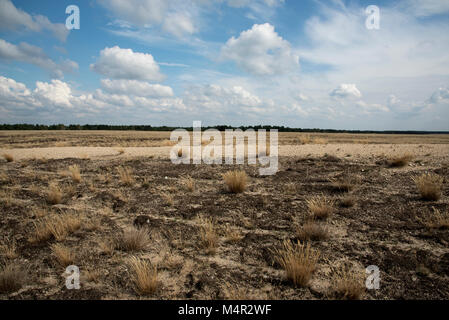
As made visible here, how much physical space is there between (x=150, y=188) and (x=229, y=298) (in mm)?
6586

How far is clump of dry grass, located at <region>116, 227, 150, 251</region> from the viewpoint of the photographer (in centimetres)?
499

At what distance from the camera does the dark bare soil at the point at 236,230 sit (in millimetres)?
3816

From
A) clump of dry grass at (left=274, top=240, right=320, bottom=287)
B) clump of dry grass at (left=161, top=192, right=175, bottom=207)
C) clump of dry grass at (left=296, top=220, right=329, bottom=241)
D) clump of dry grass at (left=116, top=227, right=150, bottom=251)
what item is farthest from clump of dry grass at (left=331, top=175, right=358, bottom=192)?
clump of dry grass at (left=116, top=227, right=150, bottom=251)

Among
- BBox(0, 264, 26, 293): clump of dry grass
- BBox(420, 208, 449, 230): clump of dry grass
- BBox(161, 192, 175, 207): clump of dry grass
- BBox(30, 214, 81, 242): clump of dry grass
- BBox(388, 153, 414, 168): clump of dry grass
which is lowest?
BBox(0, 264, 26, 293): clump of dry grass

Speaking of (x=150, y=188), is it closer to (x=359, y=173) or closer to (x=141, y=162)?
(x=141, y=162)

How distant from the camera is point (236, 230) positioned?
19.0 feet

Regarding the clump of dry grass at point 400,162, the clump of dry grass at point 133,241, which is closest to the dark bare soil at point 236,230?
the clump of dry grass at point 133,241

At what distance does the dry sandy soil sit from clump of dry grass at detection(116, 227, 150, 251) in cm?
10

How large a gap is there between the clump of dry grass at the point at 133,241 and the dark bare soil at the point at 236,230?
125mm

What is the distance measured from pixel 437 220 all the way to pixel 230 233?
4.55 meters

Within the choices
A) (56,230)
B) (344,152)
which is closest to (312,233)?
(56,230)

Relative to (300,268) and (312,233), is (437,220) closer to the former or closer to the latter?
(312,233)

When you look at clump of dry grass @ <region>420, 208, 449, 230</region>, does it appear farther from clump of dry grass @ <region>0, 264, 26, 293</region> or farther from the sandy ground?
clump of dry grass @ <region>0, 264, 26, 293</region>

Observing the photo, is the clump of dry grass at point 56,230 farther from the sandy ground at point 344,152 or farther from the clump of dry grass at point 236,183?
the sandy ground at point 344,152
